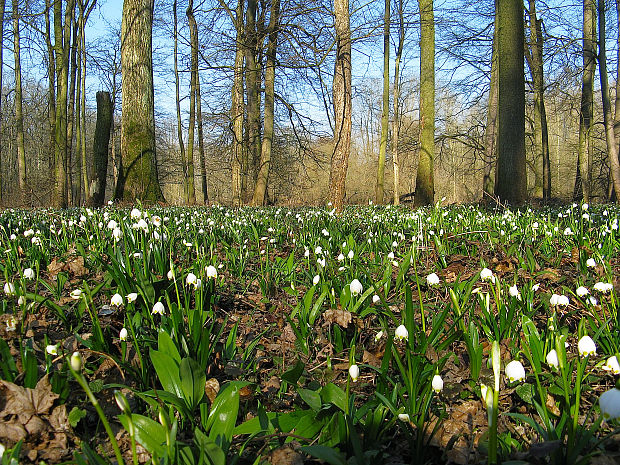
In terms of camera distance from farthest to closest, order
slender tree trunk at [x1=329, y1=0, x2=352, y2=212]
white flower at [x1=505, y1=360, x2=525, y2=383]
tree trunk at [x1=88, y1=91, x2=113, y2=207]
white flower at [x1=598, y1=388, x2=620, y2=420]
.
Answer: tree trunk at [x1=88, y1=91, x2=113, y2=207], slender tree trunk at [x1=329, y1=0, x2=352, y2=212], white flower at [x1=505, y1=360, x2=525, y2=383], white flower at [x1=598, y1=388, x2=620, y2=420]

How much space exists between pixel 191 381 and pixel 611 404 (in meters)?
1.23

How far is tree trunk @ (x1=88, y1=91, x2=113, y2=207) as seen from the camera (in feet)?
38.9

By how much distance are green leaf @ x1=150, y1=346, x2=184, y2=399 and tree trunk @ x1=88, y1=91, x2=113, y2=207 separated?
11.4m

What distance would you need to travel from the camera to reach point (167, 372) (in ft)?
5.02

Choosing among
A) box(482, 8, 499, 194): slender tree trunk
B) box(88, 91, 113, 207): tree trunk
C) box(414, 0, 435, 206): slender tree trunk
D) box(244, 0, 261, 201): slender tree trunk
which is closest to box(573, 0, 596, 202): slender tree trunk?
box(482, 8, 499, 194): slender tree trunk

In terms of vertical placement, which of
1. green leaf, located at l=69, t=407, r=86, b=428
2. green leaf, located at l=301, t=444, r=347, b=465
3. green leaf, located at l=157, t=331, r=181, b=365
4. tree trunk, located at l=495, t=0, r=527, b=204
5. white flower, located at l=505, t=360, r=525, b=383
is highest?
tree trunk, located at l=495, t=0, r=527, b=204

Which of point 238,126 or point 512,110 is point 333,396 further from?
point 238,126

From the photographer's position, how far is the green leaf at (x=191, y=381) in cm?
146

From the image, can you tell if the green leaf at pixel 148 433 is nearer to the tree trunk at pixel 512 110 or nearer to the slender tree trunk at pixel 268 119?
the tree trunk at pixel 512 110

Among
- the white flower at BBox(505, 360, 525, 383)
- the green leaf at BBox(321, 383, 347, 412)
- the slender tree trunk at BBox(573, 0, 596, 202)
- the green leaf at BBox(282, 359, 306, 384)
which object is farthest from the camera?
the slender tree trunk at BBox(573, 0, 596, 202)

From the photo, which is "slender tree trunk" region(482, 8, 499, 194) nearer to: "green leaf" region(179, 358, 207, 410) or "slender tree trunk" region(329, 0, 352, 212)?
"slender tree trunk" region(329, 0, 352, 212)

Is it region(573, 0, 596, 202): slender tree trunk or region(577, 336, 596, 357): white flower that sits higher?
region(573, 0, 596, 202): slender tree trunk

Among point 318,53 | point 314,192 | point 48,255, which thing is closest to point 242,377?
→ point 48,255

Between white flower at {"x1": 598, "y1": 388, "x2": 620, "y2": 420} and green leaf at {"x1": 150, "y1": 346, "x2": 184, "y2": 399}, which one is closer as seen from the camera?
white flower at {"x1": 598, "y1": 388, "x2": 620, "y2": 420}
